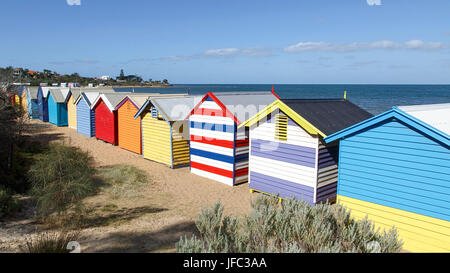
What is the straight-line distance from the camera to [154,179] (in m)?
15.2

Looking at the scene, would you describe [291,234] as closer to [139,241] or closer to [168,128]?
[139,241]

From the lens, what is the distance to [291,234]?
19.1 ft

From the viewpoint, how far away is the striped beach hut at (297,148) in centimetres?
1092

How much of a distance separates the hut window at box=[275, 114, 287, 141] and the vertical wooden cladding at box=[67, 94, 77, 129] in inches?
A: 915

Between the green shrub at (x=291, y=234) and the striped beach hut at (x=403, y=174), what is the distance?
2.35 m

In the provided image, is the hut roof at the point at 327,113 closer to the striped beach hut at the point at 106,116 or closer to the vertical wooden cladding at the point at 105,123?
the striped beach hut at the point at 106,116

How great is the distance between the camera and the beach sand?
8.40 m

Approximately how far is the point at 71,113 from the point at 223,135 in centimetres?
2168

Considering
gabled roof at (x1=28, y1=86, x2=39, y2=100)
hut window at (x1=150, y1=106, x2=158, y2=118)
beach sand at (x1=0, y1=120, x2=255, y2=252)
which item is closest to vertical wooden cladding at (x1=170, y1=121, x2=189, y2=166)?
beach sand at (x1=0, y1=120, x2=255, y2=252)

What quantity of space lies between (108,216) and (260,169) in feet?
18.7

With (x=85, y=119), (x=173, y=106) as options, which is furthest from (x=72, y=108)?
(x=173, y=106)

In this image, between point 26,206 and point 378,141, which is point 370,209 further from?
point 26,206

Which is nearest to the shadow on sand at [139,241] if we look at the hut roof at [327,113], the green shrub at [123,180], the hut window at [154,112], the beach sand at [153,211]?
the beach sand at [153,211]
